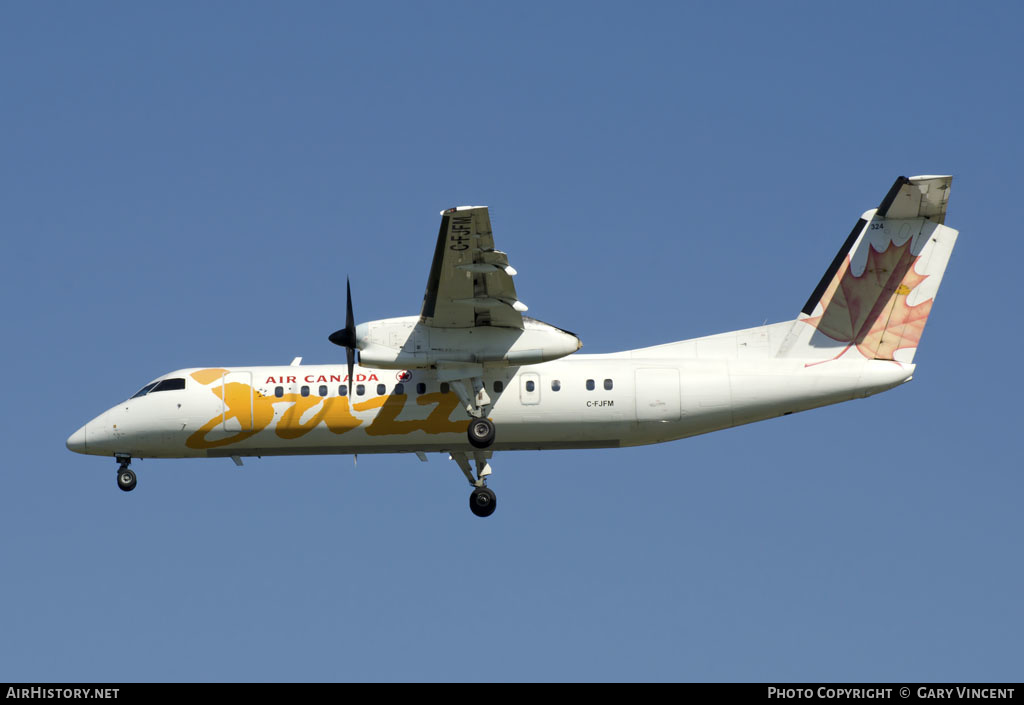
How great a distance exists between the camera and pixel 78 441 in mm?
27016

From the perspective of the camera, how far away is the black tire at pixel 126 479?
27.0 metres

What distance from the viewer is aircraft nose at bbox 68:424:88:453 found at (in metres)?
27.0

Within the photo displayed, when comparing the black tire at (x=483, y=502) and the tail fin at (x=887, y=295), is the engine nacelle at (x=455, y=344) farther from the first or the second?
the tail fin at (x=887, y=295)

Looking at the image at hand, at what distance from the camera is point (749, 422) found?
25875mm

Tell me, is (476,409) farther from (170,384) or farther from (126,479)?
(126,479)

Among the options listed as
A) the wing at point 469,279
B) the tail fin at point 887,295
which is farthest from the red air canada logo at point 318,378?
the tail fin at point 887,295

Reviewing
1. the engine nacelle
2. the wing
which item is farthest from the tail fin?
the wing

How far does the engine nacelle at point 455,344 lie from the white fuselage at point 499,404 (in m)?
1.03

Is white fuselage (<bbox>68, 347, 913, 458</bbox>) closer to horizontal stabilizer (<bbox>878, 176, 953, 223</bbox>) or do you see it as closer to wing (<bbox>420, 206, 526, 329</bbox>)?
wing (<bbox>420, 206, 526, 329</bbox>)

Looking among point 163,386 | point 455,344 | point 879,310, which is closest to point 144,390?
point 163,386

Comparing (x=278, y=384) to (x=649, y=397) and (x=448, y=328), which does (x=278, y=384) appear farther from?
(x=649, y=397)

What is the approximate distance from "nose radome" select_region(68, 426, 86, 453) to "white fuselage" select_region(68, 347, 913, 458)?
31 centimetres
